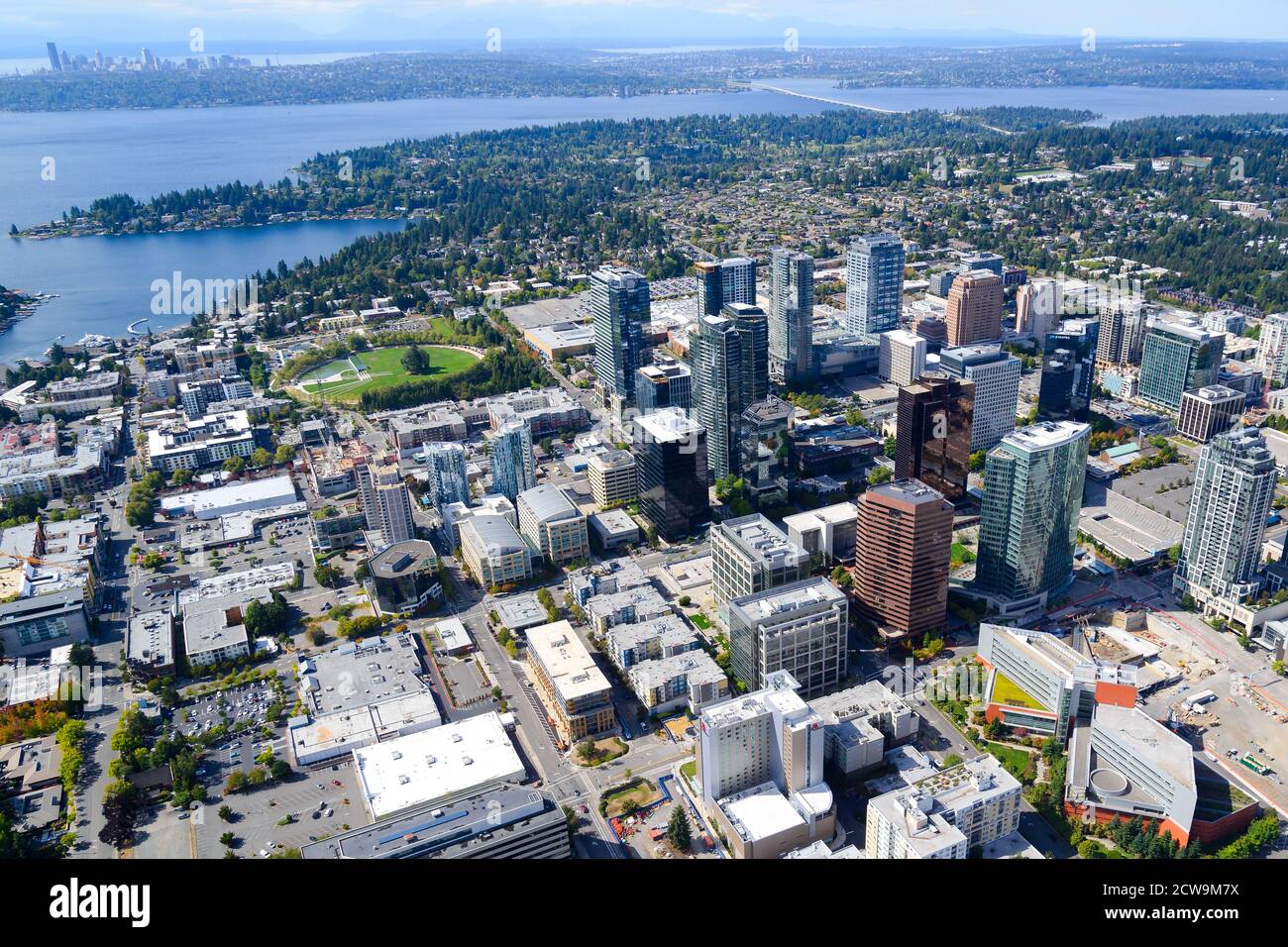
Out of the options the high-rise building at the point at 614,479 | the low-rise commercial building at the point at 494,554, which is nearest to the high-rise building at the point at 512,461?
the high-rise building at the point at 614,479

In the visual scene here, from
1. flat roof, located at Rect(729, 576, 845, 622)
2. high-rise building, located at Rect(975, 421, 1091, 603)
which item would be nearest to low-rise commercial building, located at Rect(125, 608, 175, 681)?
flat roof, located at Rect(729, 576, 845, 622)

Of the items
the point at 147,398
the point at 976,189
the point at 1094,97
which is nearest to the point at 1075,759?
the point at 147,398

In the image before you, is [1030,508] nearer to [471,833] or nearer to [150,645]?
[471,833]

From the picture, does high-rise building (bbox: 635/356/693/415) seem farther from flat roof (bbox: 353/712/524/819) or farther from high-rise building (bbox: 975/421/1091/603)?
flat roof (bbox: 353/712/524/819)

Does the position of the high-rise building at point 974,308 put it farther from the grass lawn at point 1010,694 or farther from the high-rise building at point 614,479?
the grass lawn at point 1010,694

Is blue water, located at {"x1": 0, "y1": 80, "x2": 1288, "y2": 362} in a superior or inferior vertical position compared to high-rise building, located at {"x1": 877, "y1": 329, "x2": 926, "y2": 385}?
superior

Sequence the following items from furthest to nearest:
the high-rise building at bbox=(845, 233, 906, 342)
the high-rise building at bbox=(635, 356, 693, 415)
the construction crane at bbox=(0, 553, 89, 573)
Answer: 1. the high-rise building at bbox=(845, 233, 906, 342)
2. the high-rise building at bbox=(635, 356, 693, 415)
3. the construction crane at bbox=(0, 553, 89, 573)

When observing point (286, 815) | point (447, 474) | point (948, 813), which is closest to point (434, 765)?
point (286, 815)
